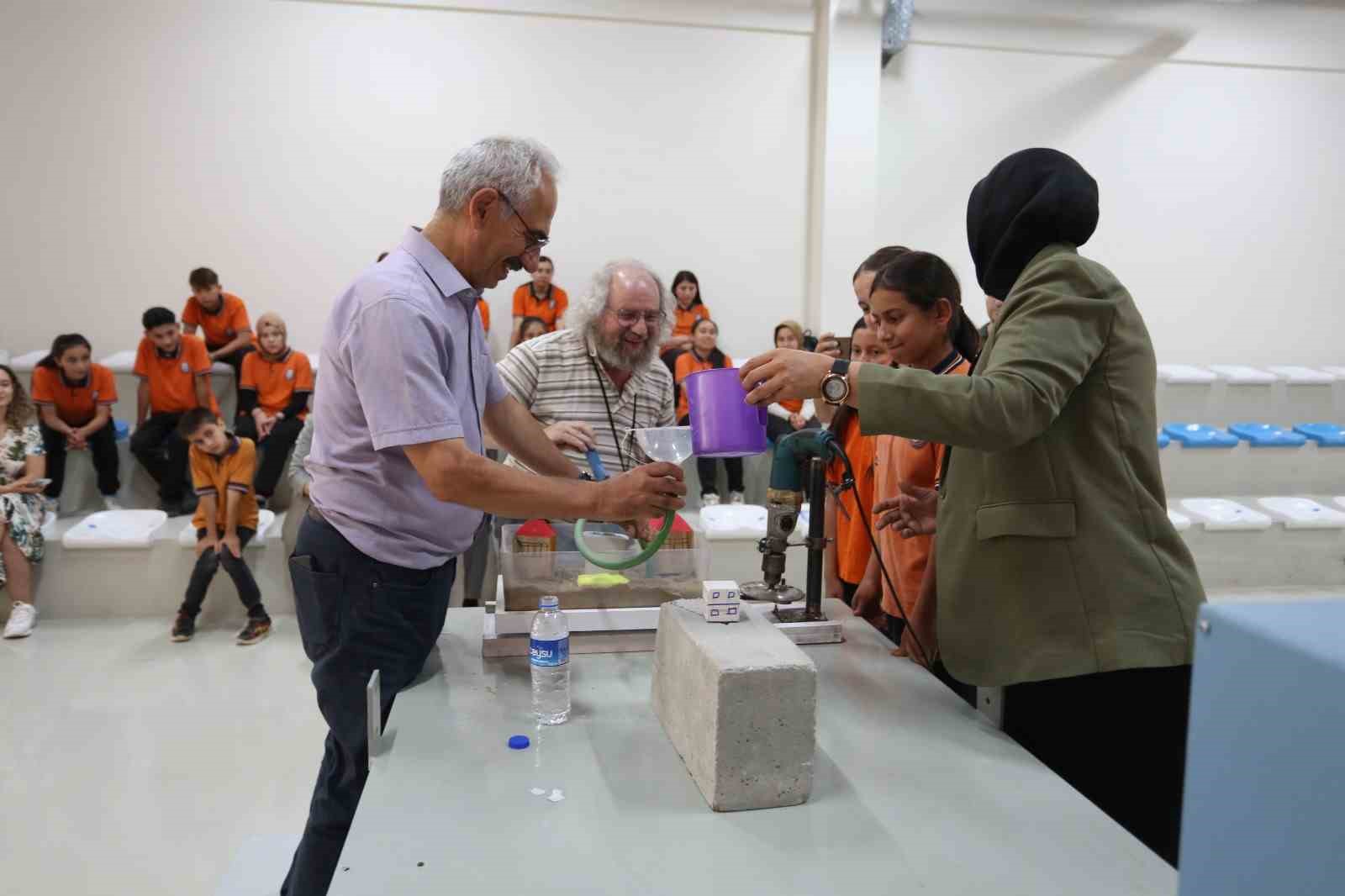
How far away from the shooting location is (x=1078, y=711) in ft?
4.52

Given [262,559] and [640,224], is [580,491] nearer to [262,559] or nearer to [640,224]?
[262,559]

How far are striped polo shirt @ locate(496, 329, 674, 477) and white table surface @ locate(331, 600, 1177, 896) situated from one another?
51.0 inches

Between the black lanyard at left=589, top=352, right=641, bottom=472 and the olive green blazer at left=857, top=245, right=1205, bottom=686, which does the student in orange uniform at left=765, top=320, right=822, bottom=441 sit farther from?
the olive green blazer at left=857, top=245, right=1205, bottom=686

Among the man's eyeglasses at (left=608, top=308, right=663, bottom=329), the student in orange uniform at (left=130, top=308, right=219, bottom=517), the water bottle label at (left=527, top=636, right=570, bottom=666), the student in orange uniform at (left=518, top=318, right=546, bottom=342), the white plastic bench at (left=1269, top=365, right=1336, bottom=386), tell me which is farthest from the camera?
the white plastic bench at (left=1269, top=365, right=1336, bottom=386)

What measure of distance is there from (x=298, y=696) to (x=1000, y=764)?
113 inches

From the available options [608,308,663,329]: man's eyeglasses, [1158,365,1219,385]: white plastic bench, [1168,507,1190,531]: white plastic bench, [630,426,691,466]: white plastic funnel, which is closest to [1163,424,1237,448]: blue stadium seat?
[1158,365,1219,385]: white plastic bench

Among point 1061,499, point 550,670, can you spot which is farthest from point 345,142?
point 1061,499

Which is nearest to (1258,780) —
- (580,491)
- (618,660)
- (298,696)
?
(580,491)

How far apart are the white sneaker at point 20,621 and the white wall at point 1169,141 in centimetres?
584

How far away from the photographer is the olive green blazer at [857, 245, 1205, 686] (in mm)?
1259

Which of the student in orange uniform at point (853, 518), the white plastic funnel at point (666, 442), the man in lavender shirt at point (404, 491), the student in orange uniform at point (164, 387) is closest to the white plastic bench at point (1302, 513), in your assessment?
the student in orange uniform at point (853, 518)

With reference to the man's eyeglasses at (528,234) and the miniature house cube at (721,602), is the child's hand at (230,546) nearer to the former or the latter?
the man's eyeglasses at (528,234)

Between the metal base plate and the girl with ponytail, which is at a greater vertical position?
the girl with ponytail

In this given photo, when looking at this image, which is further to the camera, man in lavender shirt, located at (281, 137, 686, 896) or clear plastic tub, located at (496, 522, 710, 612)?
clear plastic tub, located at (496, 522, 710, 612)
